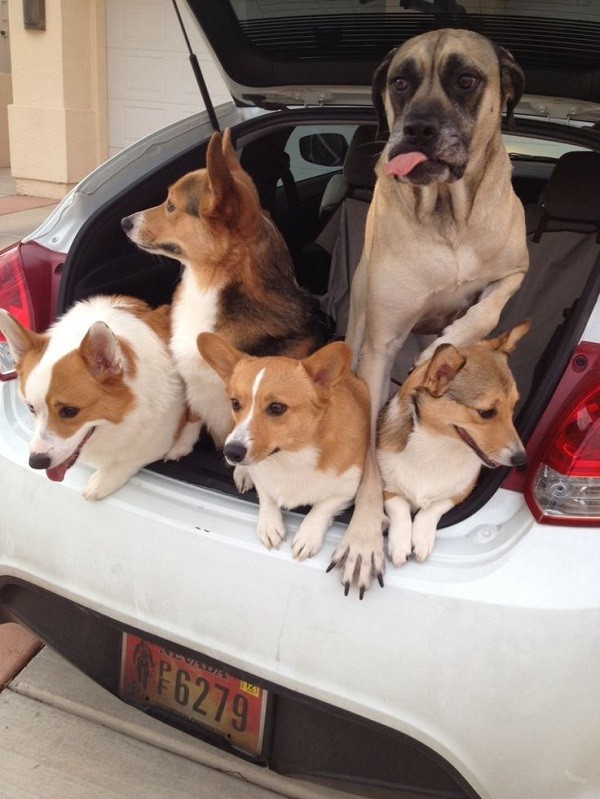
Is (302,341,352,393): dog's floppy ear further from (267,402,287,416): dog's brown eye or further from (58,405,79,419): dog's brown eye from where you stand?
(58,405,79,419): dog's brown eye

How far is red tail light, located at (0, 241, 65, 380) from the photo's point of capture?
2277 mm

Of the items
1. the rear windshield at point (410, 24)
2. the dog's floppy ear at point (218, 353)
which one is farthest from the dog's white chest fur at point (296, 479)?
the rear windshield at point (410, 24)

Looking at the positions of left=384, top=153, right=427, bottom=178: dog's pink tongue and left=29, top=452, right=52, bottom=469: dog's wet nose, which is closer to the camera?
left=29, top=452, right=52, bottom=469: dog's wet nose

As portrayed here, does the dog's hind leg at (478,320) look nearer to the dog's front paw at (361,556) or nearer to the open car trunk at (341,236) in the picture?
the open car trunk at (341,236)

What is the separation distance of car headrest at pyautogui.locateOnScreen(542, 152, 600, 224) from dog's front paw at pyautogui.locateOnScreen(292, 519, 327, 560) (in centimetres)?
191

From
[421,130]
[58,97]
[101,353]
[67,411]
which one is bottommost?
[58,97]

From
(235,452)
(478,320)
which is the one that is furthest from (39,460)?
(478,320)

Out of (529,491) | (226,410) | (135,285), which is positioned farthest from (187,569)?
(135,285)

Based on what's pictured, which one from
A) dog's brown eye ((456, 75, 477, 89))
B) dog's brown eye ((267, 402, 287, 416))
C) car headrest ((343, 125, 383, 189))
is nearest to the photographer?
dog's brown eye ((267, 402, 287, 416))

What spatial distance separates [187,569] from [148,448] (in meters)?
0.41

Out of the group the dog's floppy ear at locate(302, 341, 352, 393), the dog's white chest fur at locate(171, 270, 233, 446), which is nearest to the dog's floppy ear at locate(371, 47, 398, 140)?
the dog's white chest fur at locate(171, 270, 233, 446)

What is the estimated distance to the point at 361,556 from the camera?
5.26 ft

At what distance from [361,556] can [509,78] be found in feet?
5.00

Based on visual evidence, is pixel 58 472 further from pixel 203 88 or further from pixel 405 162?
pixel 203 88
